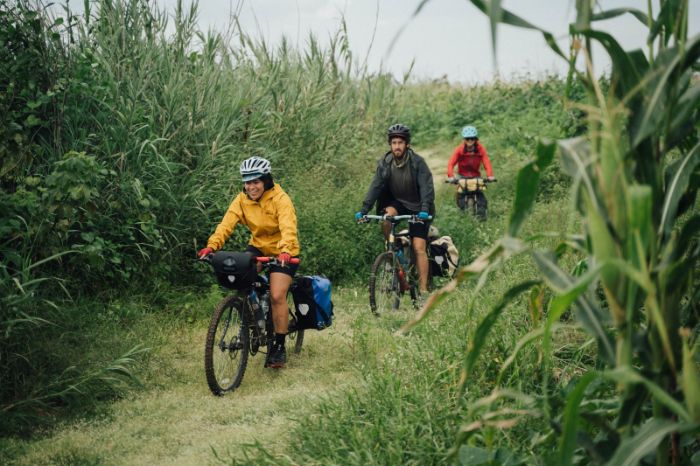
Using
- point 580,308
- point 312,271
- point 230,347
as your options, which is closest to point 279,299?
point 230,347

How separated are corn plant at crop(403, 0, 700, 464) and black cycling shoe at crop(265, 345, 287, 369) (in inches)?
174

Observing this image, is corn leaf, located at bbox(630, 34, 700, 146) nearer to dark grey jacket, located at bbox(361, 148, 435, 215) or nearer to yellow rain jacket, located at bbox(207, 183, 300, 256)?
yellow rain jacket, located at bbox(207, 183, 300, 256)

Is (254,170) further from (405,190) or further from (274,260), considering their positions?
(405,190)

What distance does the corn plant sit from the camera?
205cm

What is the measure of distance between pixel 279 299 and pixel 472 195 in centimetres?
719

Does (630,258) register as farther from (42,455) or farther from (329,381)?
(329,381)

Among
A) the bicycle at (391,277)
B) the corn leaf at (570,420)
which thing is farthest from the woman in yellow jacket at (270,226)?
the corn leaf at (570,420)

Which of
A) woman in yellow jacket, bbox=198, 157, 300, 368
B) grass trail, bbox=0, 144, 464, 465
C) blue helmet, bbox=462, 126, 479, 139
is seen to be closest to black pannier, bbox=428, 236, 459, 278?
grass trail, bbox=0, 144, 464, 465

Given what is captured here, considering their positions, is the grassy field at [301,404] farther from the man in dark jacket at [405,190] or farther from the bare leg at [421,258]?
the man in dark jacket at [405,190]

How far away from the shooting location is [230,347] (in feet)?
21.1

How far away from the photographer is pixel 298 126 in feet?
37.6

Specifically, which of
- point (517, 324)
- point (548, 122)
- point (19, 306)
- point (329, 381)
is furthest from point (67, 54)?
point (548, 122)

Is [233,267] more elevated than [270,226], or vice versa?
[270,226]

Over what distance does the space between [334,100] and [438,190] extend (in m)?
4.11
